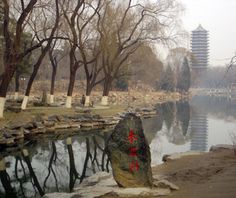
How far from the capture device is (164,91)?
78.4 m

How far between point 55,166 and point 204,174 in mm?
6256

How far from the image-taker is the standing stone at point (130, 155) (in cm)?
907

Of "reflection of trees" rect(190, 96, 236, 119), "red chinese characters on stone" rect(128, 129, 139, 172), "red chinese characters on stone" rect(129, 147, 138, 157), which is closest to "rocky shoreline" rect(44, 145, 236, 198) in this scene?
"red chinese characters on stone" rect(128, 129, 139, 172)

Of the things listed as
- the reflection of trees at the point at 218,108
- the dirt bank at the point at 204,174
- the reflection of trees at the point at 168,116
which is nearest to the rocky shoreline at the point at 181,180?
the dirt bank at the point at 204,174

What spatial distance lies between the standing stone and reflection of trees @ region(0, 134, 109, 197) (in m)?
2.49

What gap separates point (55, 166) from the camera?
47.6 ft

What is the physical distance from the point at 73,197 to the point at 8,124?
11366mm

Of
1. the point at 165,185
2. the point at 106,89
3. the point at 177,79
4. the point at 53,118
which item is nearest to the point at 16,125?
the point at 53,118

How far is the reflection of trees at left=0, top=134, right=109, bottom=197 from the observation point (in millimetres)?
11469

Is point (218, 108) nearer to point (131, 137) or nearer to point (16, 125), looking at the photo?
point (16, 125)

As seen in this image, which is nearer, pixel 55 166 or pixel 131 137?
pixel 131 137

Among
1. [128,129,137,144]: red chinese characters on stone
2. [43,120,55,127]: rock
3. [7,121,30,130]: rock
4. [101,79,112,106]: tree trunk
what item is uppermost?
[101,79,112,106]: tree trunk

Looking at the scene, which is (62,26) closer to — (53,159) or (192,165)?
(53,159)

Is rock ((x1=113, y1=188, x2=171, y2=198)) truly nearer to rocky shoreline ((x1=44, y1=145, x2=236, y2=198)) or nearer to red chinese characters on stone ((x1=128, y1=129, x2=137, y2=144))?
rocky shoreline ((x1=44, y1=145, x2=236, y2=198))
